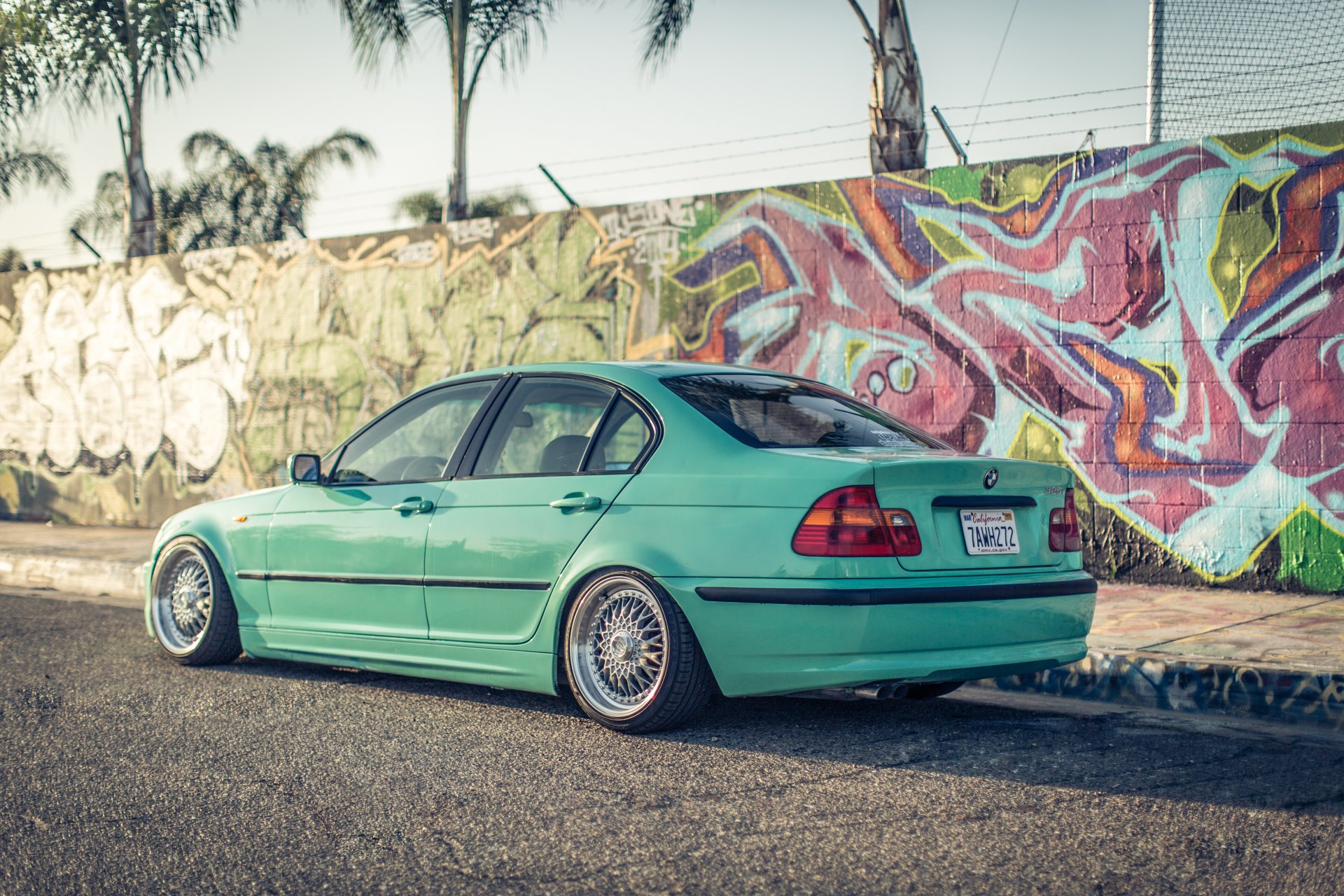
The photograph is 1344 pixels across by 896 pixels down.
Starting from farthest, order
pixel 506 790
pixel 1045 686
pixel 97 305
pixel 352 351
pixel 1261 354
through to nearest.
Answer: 1. pixel 97 305
2. pixel 352 351
3. pixel 1261 354
4. pixel 1045 686
5. pixel 506 790

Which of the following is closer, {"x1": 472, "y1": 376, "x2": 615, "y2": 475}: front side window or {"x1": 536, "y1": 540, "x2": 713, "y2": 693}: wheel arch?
{"x1": 536, "y1": 540, "x2": 713, "y2": 693}: wheel arch

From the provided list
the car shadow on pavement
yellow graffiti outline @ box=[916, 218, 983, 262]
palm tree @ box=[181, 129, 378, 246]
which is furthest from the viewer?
palm tree @ box=[181, 129, 378, 246]

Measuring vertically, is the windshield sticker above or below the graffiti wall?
below

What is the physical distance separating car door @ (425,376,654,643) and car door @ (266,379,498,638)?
0.11 m

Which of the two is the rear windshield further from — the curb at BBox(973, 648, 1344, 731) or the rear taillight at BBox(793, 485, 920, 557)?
the curb at BBox(973, 648, 1344, 731)

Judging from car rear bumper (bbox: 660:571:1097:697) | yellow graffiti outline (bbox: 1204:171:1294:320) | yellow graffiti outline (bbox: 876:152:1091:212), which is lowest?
car rear bumper (bbox: 660:571:1097:697)

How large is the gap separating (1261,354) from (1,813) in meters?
7.05

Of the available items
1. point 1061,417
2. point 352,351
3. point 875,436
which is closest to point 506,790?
point 875,436

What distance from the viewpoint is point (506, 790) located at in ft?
12.5

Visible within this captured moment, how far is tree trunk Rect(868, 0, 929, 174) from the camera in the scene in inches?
356

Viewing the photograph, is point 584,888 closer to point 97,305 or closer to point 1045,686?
point 1045,686

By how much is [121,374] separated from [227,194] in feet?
44.2

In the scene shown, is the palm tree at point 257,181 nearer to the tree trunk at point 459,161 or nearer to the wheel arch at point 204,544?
the tree trunk at point 459,161

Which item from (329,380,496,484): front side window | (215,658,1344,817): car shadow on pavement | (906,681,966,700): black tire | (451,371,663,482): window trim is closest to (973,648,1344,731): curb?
(215,658,1344,817): car shadow on pavement
